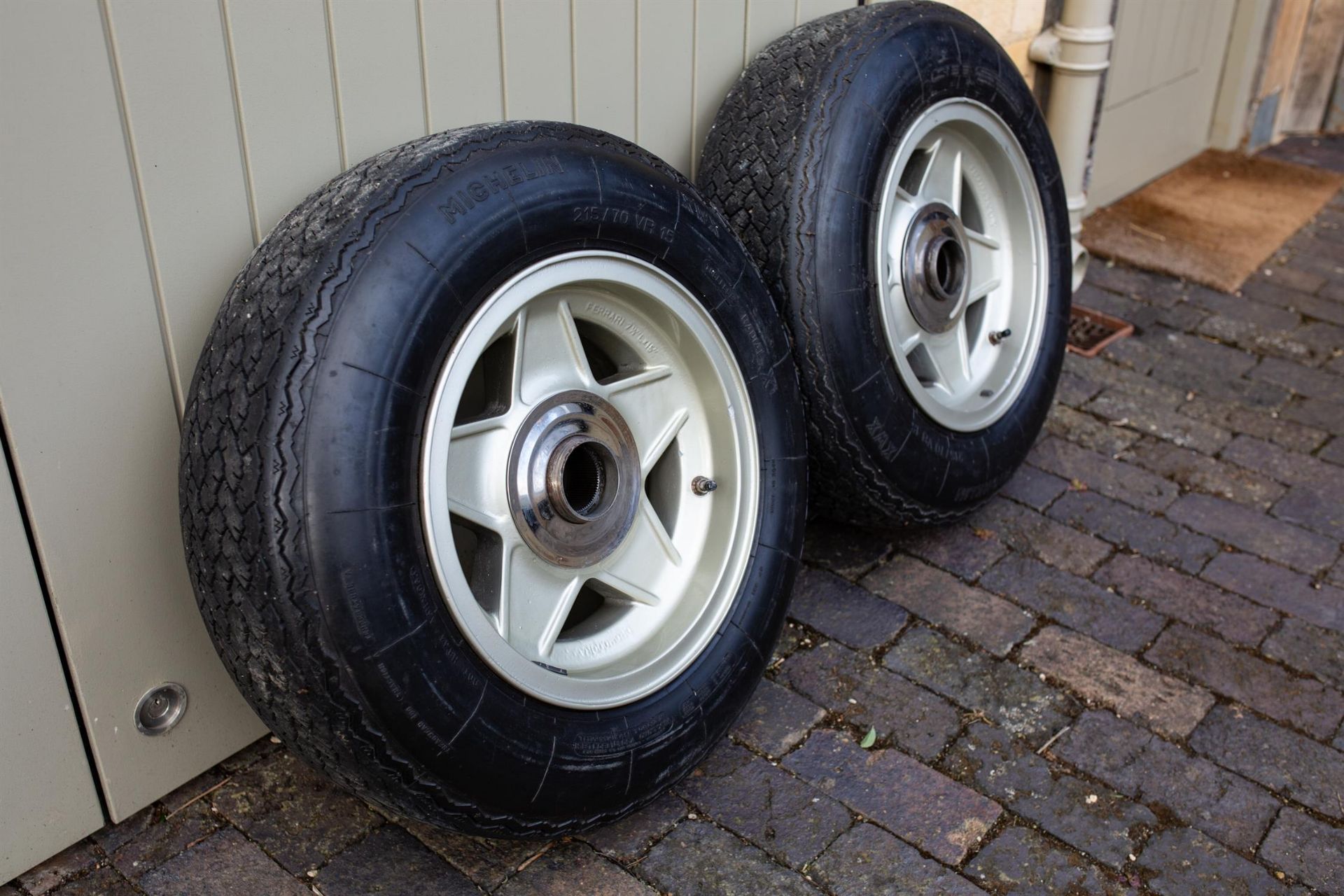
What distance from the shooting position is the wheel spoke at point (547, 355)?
7.56 feet

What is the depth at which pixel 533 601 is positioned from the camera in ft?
7.72

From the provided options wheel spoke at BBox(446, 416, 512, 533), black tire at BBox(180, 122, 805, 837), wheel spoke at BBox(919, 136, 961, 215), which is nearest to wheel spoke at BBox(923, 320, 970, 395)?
wheel spoke at BBox(919, 136, 961, 215)

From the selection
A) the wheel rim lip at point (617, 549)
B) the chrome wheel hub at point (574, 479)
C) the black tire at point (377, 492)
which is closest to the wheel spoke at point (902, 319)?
the wheel rim lip at point (617, 549)

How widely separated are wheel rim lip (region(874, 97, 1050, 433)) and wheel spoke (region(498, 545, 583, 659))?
1.07 m

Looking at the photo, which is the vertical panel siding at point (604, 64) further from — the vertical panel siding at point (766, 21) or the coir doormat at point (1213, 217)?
the coir doormat at point (1213, 217)

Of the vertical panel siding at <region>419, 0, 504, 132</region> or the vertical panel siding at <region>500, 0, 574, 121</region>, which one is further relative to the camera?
the vertical panel siding at <region>500, 0, 574, 121</region>

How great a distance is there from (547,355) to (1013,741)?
1.28 m

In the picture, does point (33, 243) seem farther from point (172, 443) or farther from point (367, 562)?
point (367, 562)

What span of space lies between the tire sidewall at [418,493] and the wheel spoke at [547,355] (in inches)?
5.9

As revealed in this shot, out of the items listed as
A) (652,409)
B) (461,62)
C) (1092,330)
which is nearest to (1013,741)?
(652,409)

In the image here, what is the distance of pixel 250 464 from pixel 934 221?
195 cm

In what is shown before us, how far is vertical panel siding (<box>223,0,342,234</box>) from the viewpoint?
6.93 ft

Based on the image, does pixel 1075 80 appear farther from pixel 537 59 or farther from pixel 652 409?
pixel 652 409

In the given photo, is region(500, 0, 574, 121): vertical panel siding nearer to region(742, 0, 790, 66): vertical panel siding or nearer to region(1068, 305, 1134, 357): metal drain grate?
region(742, 0, 790, 66): vertical panel siding
